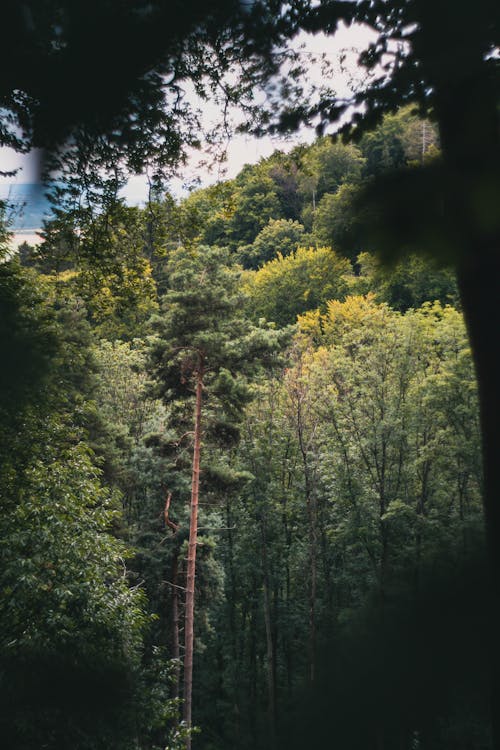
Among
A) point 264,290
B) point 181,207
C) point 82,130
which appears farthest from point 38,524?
point 264,290

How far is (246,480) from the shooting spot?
51.3ft

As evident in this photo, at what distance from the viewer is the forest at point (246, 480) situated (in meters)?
0.79

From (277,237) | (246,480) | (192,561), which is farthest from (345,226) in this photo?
(277,237)

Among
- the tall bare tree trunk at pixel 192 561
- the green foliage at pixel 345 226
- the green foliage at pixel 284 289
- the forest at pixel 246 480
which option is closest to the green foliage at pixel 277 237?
the forest at pixel 246 480

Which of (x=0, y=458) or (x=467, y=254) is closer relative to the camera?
(x=467, y=254)

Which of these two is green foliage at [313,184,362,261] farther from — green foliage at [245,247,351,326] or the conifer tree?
green foliage at [245,247,351,326]

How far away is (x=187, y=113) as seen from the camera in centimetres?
348

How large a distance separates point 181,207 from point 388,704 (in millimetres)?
4625

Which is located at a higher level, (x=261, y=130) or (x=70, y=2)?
(x=261, y=130)

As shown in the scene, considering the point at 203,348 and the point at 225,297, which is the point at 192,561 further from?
the point at 225,297

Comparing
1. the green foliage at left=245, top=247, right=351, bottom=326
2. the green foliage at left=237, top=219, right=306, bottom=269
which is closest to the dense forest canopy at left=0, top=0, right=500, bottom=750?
the green foliage at left=237, top=219, right=306, bottom=269

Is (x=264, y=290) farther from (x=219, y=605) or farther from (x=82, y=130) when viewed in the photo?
(x=82, y=130)

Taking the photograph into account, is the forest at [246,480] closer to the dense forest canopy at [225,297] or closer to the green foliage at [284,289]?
the dense forest canopy at [225,297]

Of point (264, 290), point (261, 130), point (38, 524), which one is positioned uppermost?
point (264, 290)
